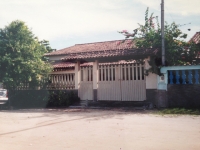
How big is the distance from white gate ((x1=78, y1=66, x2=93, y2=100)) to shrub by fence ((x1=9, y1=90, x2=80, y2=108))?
0.41m

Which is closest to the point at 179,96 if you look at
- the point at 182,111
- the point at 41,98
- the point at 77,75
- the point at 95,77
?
the point at 182,111

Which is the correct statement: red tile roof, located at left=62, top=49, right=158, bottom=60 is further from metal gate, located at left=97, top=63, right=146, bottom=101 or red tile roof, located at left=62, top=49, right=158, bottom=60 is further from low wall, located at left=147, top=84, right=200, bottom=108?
low wall, located at left=147, top=84, right=200, bottom=108

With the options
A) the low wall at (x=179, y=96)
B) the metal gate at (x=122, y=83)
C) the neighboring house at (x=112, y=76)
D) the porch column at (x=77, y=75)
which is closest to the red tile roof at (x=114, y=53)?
the neighboring house at (x=112, y=76)

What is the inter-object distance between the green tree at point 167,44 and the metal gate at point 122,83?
127 cm

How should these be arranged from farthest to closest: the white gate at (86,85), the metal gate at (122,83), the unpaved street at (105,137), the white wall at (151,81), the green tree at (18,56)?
the white gate at (86,85) < the green tree at (18,56) < the metal gate at (122,83) < the white wall at (151,81) < the unpaved street at (105,137)

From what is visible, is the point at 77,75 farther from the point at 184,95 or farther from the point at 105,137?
the point at 105,137

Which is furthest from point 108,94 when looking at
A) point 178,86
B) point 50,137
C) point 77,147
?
point 77,147

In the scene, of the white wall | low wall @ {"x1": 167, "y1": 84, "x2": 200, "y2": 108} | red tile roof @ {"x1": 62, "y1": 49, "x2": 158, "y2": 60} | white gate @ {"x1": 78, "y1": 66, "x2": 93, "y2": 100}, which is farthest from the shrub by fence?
low wall @ {"x1": 167, "y1": 84, "x2": 200, "y2": 108}

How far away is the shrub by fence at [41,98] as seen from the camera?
1465cm

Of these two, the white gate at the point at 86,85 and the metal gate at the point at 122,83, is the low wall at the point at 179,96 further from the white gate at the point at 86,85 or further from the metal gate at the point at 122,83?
the white gate at the point at 86,85

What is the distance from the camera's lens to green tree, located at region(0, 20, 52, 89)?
46.9ft

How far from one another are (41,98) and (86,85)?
3.16 m

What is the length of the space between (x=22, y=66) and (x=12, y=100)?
313 centimetres

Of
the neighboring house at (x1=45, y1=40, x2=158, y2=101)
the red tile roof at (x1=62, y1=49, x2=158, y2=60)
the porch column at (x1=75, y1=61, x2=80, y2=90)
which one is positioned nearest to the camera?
the red tile roof at (x1=62, y1=49, x2=158, y2=60)
